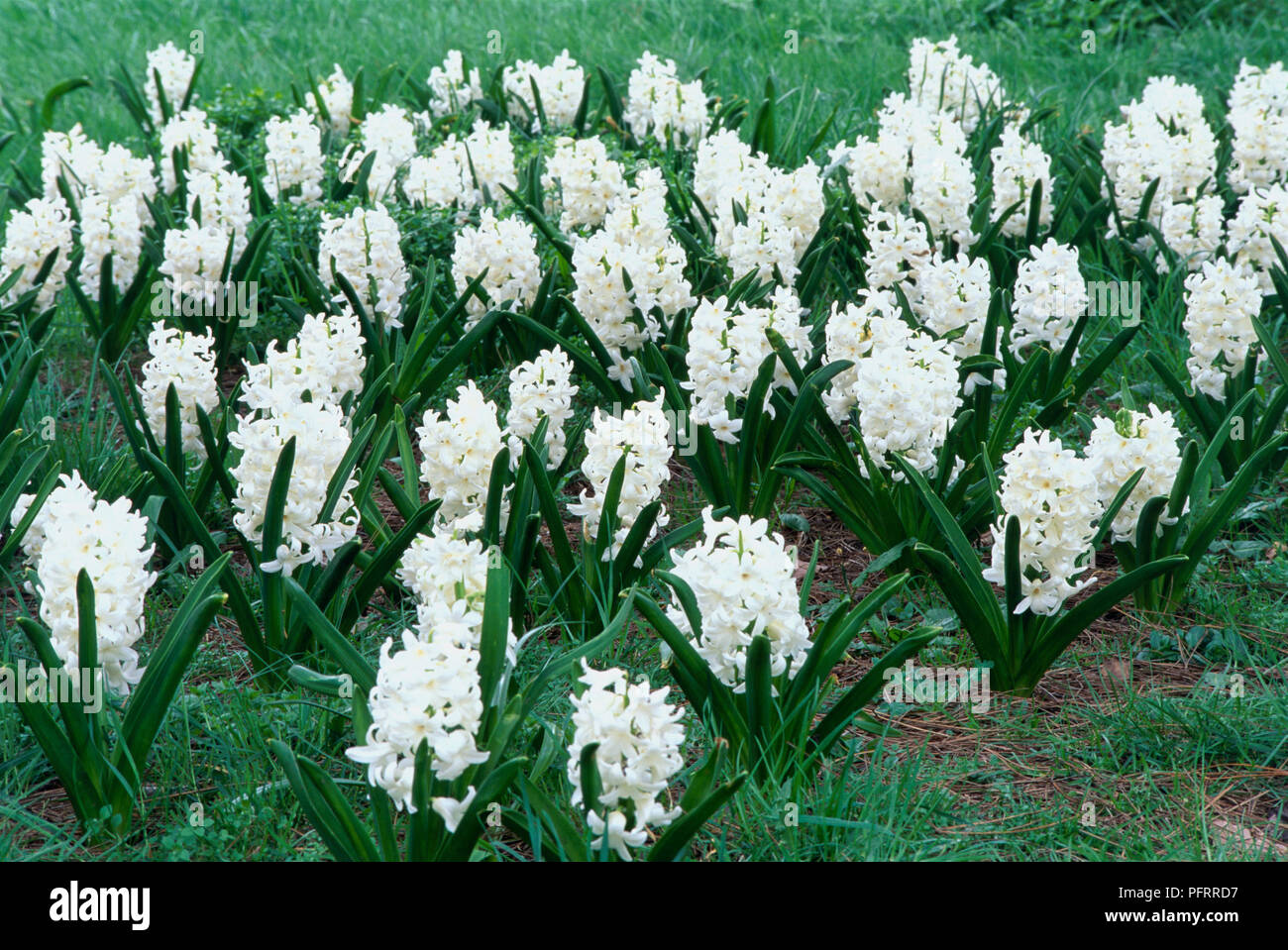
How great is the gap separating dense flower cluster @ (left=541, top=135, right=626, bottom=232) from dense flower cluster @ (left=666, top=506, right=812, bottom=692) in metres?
2.68

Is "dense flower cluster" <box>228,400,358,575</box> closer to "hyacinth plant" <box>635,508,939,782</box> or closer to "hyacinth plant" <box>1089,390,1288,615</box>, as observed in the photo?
"hyacinth plant" <box>635,508,939,782</box>

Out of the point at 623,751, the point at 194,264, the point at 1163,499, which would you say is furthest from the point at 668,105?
the point at 623,751

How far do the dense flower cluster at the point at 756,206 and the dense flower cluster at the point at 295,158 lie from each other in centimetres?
164

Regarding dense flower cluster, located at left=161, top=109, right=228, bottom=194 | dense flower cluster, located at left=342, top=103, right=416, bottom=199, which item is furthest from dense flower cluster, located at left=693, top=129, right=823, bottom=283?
dense flower cluster, located at left=161, top=109, right=228, bottom=194

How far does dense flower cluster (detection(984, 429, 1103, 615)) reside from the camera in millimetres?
2723

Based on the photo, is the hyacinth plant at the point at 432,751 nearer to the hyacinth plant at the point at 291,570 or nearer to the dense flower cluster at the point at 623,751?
the dense flower cluster at the point at 623,751

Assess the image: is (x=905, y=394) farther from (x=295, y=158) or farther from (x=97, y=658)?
(x=295, y=158)

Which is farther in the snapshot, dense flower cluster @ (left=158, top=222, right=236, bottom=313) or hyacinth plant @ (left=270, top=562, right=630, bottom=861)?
dense flower cluster @ (left=158, top=222, right=236, bottom=313)

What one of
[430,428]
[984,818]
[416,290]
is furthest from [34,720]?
[416,290]

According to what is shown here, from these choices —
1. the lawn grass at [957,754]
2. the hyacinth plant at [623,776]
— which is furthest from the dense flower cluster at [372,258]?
the hyacinth plant at [623,776]

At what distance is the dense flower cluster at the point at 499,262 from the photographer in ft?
13.8

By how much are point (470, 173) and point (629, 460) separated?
268 cm
